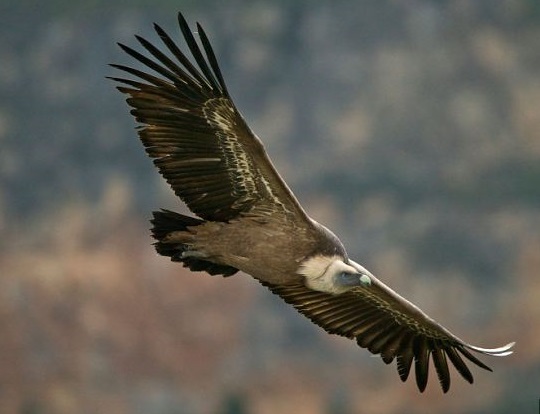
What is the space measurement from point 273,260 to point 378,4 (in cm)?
838

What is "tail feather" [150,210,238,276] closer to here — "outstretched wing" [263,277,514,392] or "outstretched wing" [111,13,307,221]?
"outstretched wing" [111,13,307,221]

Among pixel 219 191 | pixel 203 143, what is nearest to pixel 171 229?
pixel 219 191

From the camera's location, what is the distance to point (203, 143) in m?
4.48

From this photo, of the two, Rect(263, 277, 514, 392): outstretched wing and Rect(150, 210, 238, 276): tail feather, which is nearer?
Rect(150, 210, 238, 276): tail feather

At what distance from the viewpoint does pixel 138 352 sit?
11414mm

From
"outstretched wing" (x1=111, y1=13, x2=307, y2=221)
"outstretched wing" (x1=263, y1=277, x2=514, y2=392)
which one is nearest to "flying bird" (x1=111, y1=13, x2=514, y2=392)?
"outstretched wing" (x1=111, y1=13, x2=307, y2=221)

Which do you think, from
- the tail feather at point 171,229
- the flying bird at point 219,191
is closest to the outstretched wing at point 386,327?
the flying bird at point 219,191

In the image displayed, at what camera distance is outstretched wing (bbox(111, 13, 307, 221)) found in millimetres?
4371

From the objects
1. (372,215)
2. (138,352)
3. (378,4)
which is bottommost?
(138,352)

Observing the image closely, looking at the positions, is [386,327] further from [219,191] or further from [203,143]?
[203,143]

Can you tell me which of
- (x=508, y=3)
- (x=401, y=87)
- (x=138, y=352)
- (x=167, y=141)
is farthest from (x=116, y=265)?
(x=167, y=141)

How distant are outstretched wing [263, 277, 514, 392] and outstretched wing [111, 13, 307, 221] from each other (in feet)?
2.71

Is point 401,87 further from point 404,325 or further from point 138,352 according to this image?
point 404,325

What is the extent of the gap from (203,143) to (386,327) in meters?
1.53
